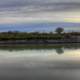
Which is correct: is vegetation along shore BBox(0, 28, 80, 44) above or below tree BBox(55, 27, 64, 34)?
below

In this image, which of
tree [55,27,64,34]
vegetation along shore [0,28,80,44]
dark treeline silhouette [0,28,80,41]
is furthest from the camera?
tree [55,27,64,34]

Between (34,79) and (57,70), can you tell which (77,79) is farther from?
(57,70)

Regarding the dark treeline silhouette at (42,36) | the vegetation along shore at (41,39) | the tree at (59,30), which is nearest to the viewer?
the vegetation along shore at (41,39)

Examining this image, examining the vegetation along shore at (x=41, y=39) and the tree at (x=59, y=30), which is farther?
the tree at (x=59, y=30)

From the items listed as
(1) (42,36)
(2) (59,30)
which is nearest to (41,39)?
(1) (42,36)

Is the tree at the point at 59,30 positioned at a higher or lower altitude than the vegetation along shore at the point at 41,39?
higher

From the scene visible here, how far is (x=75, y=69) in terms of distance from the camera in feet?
35.8

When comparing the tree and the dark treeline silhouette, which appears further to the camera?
the tree

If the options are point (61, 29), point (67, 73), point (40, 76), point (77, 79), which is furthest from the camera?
point (61, 29)

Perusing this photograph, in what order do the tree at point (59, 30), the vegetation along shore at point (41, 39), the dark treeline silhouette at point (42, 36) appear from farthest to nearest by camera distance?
the tree at point (59, 30), the dark treeline silhouette at point (42, 36), the vegetation along shore at point (41, 39)

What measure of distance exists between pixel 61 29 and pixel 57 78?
3750cm

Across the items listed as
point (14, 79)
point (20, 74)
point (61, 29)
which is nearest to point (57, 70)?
point (20, 74)

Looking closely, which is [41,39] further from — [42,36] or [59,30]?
[59,30]

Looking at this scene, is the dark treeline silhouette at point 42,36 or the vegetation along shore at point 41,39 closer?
the vegetation along shore at point 41,39
